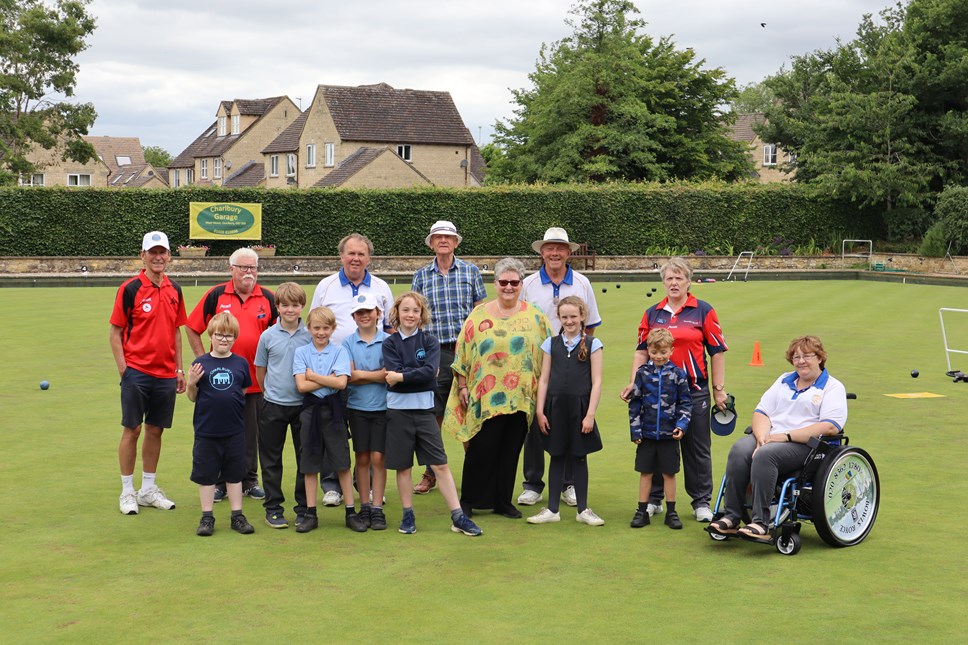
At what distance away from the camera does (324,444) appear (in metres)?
6.80

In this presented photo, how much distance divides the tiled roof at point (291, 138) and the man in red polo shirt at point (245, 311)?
5347 centimetres

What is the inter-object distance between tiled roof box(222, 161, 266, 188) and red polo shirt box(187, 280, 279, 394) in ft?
194

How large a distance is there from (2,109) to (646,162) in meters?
26.1

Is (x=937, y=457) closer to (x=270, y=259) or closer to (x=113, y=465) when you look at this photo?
(x=113, y=465)

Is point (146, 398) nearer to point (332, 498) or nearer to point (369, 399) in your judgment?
point (332, 498)

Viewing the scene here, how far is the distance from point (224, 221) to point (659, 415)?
1237 inches

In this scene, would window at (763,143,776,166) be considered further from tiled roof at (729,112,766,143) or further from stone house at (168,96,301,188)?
stone house at (168,96,301,188)

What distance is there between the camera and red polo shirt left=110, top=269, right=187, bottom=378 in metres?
7.06

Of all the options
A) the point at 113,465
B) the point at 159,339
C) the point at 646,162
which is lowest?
the point at 113,465

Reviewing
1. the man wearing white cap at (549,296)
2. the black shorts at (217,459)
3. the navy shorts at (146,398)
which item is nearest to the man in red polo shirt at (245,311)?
the navy shorts at (146,398)

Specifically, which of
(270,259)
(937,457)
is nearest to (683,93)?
(270,259)

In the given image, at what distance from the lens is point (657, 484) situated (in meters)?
7.15

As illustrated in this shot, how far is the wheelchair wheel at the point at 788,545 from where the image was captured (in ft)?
20.2

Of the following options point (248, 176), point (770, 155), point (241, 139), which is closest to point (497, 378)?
point (248, 176)
